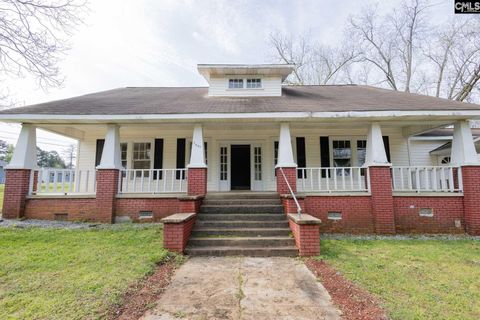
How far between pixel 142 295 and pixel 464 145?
9.10m

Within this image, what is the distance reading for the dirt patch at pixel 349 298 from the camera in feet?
9.35

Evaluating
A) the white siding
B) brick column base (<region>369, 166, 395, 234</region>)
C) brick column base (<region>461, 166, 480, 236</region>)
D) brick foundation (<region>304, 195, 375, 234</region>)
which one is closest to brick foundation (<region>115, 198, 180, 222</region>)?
brick foundation (<region>304, 195, 375, 234</region>)

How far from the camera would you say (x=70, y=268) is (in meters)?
4.13

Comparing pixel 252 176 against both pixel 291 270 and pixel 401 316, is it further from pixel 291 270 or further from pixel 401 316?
pixel 401 316

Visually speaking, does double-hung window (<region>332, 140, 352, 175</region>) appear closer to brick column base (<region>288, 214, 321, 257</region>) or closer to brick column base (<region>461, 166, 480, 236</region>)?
brick column base (<region>461, 166, 480, 236</region>)

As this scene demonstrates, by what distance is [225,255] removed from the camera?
5.16 m

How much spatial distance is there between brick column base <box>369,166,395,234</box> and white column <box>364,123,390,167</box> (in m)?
0.18

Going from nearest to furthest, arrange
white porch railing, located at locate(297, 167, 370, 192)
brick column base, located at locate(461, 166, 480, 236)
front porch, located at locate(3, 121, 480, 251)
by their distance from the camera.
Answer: brick column base, located at locate(461, 166, 480, 236)
front porch, located at locate(3, 121, 480, 251)
white porch railing, located at locate(297, 167, 370, 192)

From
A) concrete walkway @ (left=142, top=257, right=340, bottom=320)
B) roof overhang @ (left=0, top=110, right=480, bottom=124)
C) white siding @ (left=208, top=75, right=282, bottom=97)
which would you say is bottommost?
concrete walkway @ (left=142, top=257, right=340, bottom=320)

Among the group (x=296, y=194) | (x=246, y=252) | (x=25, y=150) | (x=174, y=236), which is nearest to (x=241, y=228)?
(x=246, y=252)

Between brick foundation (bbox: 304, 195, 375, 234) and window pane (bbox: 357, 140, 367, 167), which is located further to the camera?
window pane (bbox: 357, 140, 367, 167)

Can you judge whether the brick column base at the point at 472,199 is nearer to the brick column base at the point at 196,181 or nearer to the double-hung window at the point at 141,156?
the brick column base at the point at 196,181

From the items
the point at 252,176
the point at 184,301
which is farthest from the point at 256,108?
the point at 184,301

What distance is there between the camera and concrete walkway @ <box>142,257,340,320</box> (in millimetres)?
2898
